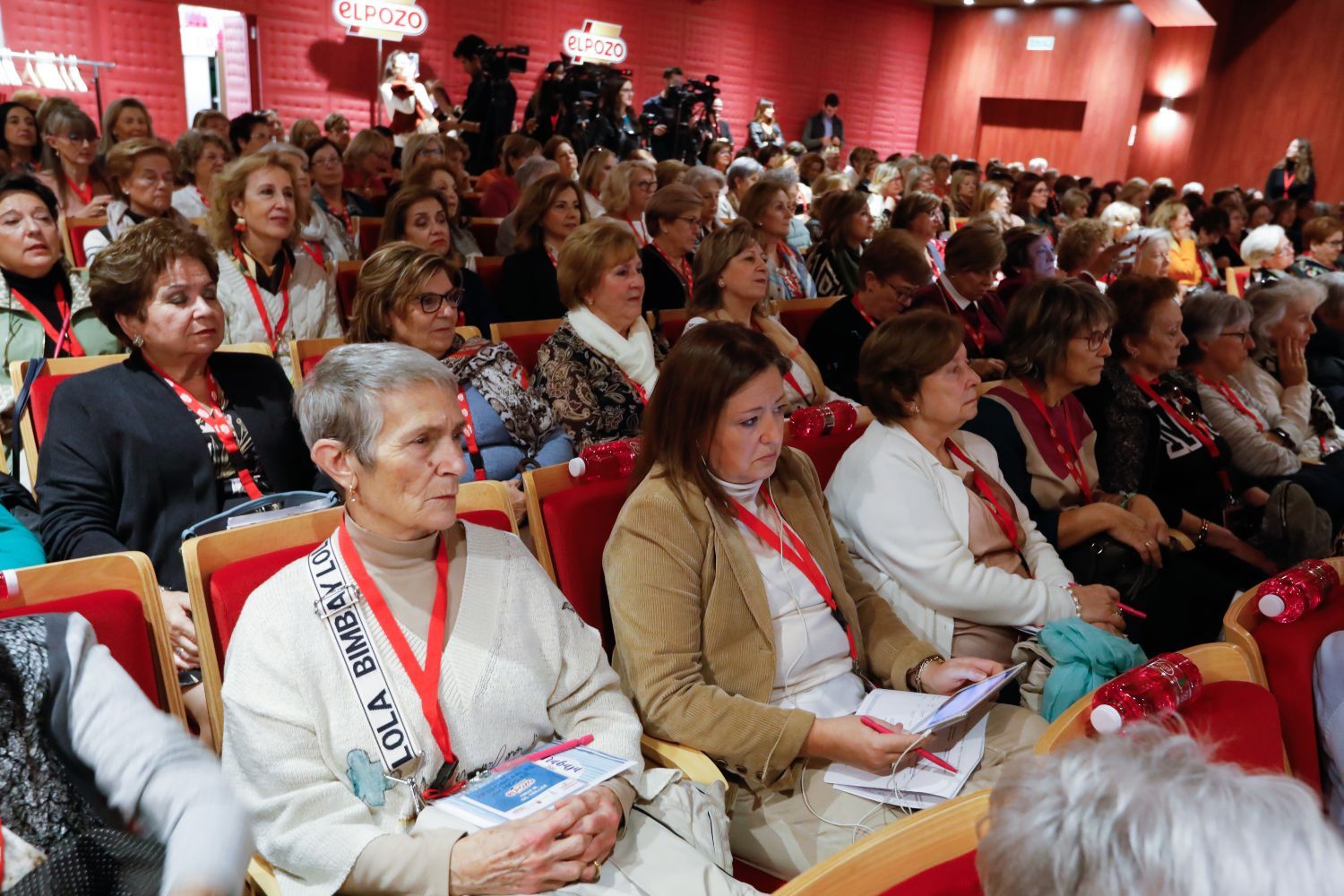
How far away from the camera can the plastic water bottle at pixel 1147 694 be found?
1.33 m

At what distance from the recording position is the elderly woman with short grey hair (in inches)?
54.6

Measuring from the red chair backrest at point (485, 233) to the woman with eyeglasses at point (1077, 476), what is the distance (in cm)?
394

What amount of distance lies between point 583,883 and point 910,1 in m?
18.9

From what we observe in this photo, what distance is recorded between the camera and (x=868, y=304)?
4.09 meters

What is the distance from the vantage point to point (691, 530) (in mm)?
1889

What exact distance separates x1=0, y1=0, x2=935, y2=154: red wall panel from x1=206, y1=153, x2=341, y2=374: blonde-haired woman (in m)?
7.10

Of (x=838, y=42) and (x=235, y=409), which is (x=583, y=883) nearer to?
(x=235, y=409)

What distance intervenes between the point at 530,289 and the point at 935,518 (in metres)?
2.60

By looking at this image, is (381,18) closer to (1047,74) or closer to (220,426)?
(220,426)

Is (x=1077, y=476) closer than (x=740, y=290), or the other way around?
(x=1077, y=476)

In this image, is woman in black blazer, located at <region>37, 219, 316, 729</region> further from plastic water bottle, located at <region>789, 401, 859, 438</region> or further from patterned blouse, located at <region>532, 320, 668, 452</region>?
plastic water bottle, located at <region>789, 401, 859, 438</region>

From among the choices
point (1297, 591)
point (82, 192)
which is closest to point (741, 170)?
point (82, 192)

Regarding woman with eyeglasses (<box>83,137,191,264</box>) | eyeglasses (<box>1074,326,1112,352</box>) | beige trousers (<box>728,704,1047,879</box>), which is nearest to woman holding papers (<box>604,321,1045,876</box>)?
beige trousers (<box>728,704,1047,879</box>)

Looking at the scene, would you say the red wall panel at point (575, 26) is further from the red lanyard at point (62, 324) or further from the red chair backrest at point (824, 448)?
the red chair backrest at point (824, 448)
